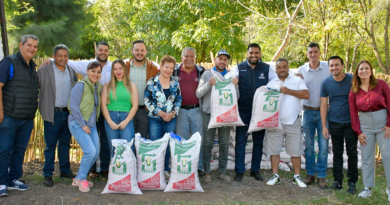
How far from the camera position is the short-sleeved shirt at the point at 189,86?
4512 mm

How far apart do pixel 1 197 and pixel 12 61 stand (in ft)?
5.50

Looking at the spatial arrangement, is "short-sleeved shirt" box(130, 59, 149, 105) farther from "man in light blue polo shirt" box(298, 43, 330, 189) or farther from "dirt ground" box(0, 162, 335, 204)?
"man in light blue polo shirt" box(298, 43, 330, 189)

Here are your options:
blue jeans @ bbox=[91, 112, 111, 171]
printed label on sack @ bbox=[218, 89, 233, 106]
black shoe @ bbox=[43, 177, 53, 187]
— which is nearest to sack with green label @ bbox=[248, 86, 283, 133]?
printed label on sack @ bbox=[218, 89, 233, 106]

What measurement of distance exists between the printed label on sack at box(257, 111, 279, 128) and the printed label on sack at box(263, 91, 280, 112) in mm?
98

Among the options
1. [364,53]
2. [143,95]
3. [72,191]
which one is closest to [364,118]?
[143,95]

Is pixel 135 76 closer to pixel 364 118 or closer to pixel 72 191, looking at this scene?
pixel 72 191

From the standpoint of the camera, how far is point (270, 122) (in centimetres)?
439

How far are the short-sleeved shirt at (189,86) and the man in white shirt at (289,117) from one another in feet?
3.43

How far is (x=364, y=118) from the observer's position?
13.2 feet

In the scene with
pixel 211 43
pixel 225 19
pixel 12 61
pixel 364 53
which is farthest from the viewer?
pixel 364 53

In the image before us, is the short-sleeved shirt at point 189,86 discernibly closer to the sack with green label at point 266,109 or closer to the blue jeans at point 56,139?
the sack with green label at point 266,109

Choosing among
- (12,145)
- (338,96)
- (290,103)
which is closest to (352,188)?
(338,96)

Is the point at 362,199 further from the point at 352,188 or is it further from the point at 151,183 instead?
the point at 151,183

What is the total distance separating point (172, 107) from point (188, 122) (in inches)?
14.0
